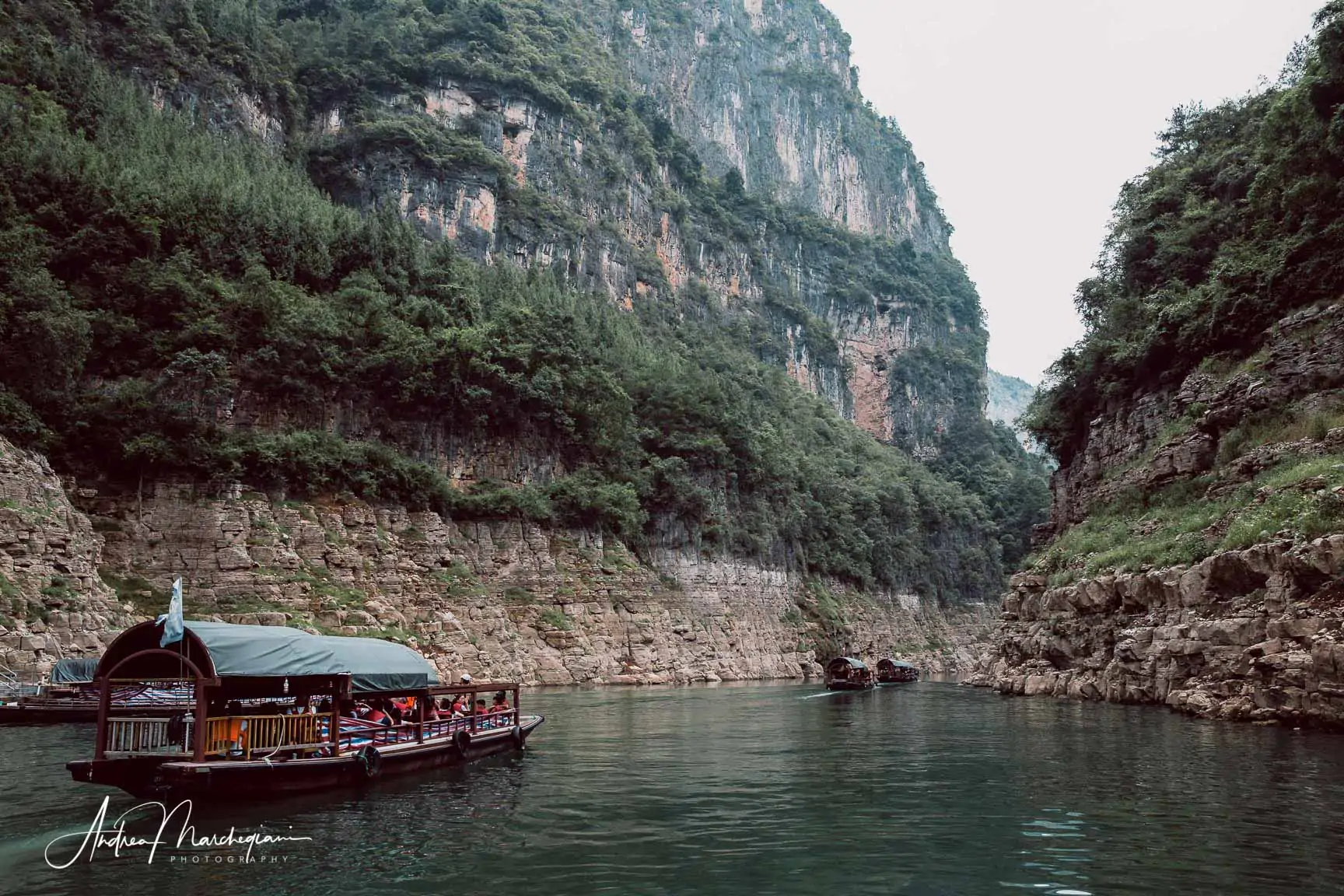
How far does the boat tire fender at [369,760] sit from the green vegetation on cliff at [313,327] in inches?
Answer: 1093

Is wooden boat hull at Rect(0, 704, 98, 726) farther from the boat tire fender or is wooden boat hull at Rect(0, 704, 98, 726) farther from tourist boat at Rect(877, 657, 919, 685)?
tourist boat at Rect(877, 657, 919, 685)

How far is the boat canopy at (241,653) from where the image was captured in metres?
15.4

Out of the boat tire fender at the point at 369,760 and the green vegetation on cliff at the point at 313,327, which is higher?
the green vegetation on cliff at the point at 313,327

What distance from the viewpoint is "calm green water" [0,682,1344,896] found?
35.6 ft

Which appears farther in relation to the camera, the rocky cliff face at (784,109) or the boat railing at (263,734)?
the rocky cliff face at (784,109)

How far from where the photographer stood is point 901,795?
639 inches

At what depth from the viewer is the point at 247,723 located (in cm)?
1611

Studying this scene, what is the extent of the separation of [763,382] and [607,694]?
63.2m

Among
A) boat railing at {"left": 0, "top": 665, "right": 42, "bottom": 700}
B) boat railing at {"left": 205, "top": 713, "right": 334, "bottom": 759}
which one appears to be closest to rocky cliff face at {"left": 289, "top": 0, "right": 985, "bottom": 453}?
boat railing at {"left": 0, "top": 665, "right": 42, "bottom": 700}

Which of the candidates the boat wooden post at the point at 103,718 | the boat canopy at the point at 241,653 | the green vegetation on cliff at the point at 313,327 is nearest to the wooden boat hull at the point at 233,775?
the boat wooden post at the point at 103,718

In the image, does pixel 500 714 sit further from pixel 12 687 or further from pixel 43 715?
pixel 12 687

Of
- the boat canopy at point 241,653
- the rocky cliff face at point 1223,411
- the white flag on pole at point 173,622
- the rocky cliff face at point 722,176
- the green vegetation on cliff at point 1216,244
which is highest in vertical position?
the rocky cliff face at point 722,176

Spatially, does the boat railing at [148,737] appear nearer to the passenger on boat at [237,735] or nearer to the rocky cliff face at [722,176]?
the passenger on boat at [237,735]

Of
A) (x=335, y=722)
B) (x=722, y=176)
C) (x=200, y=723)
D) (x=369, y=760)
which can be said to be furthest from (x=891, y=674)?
(x=722, y=176)
